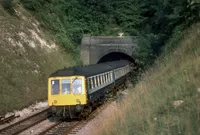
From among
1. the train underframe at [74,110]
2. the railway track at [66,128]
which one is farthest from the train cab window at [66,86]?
the railway track at [66,128]

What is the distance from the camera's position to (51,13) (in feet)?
133

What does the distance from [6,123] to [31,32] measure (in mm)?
16182

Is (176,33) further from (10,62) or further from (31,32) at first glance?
(31,32)

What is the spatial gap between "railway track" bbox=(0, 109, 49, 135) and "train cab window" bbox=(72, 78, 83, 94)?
2215 millimetres

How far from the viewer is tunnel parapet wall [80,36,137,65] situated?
43344mm

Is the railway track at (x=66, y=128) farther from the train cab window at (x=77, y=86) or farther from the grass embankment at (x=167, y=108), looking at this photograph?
the grass embankment at (x=167, y=108)

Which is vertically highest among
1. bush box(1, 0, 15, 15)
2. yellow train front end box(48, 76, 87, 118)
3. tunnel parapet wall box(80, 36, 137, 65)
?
bush box(1, 0, 15, 15)

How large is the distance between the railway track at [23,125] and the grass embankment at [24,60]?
192 centimetres

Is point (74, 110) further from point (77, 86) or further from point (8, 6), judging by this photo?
point (8, 6)

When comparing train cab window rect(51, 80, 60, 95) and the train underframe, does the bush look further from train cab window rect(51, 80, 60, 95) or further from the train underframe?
the train underframe

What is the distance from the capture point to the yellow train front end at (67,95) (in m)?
17.3

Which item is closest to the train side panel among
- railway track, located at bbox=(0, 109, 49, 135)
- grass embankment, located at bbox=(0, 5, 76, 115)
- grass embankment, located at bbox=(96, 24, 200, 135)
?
railway track, located at bbox=(0, 109, 49, 135)

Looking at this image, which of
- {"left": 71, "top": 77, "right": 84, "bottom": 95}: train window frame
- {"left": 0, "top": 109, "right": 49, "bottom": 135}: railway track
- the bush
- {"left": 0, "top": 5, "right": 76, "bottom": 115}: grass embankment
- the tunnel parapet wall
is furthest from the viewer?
the tunnel parapet wall

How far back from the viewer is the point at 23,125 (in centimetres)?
1670
